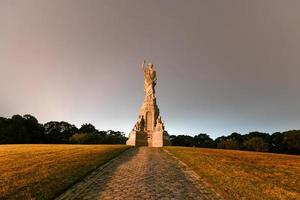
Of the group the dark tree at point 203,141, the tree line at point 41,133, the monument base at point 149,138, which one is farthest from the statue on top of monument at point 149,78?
the dark tree at point 203,141

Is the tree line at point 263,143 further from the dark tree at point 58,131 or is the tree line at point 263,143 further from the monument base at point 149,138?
the dark tree at point 58,131

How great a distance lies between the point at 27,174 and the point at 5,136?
279ft

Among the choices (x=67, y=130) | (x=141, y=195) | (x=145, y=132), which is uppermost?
(x=67, y=130)

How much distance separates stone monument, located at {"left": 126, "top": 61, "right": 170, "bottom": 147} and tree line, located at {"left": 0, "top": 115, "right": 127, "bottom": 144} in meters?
32.7

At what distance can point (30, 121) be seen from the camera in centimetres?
10250

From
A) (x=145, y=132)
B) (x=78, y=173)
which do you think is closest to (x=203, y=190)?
(x=78, y=173)

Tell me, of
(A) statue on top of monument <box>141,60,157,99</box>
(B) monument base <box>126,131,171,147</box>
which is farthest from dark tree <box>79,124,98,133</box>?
(B) monument base <box>126,131,171,147</box>

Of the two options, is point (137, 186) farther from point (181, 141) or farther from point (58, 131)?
point (181, 141)

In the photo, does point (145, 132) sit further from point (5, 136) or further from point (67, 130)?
point (67, 130)

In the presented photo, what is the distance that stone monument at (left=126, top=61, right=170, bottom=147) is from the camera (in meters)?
62.6

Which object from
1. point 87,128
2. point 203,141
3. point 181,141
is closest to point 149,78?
point 181,141

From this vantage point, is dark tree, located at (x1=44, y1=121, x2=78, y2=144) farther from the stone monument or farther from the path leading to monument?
the path leading to monument

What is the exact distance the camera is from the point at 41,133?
106750mm

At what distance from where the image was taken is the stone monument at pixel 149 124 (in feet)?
205
